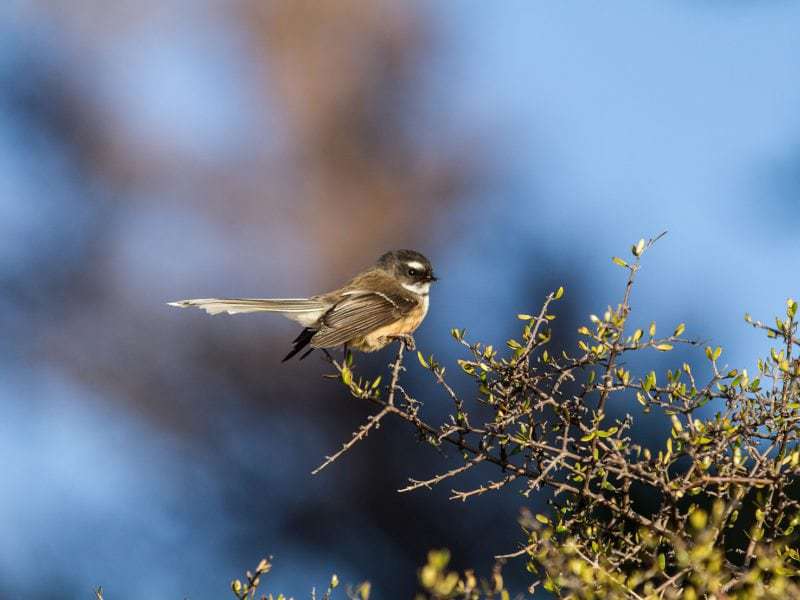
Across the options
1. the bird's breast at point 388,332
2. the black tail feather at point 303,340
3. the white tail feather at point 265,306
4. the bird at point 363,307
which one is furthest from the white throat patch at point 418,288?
the black tail feather at point 303,340

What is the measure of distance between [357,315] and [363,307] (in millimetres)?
215

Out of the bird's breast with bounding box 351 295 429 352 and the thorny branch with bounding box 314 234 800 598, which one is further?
the bird's breast with bounding box 351 295 429 352

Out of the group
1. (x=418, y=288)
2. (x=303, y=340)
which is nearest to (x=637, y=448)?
(x=303, y=340)

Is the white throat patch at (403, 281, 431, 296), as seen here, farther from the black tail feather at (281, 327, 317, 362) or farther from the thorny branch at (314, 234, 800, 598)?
the thorny branch at (314, 234, 800, 598)

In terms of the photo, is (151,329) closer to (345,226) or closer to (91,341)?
(91,341)

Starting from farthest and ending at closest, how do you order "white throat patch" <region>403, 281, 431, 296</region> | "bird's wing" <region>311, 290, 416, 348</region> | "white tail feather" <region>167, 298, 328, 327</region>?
"white throat patch" <region>403, 281, 431, 296</region> < "white tail feather" <region>167, 298, 328, 327</region> < "bird's wing" <region>311, 290, 416, 348</region>

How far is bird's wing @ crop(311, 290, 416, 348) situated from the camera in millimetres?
5578

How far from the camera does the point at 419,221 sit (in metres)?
13.9

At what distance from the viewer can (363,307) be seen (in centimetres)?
629

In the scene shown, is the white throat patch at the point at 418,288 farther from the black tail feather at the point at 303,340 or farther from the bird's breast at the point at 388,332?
the black tail feather at the point at 303,340

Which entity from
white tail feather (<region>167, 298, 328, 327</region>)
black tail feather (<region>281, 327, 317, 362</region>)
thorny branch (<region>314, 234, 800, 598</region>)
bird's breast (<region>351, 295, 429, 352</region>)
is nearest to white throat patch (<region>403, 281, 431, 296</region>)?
bird's breast (<region>351, 295, 429, 352</region>)

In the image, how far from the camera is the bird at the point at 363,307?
570cm

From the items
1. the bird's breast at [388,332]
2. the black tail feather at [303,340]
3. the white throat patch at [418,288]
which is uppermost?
the white throat patch at [418,288]

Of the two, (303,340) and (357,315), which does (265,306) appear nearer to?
(303,340)
